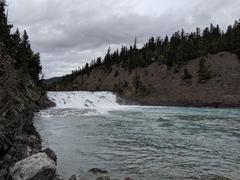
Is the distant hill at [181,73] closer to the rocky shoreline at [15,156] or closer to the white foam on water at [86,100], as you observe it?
the white foam on water at [86,100]

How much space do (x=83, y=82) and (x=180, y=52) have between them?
217ft

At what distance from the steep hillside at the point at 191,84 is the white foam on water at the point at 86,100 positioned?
981 centimetres

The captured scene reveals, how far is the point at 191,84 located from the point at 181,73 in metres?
12.5

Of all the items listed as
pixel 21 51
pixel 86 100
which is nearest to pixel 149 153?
pixel 21 51

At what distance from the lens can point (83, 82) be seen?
18275 centimetres

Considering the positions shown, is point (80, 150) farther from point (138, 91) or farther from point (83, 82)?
point (83, 82)

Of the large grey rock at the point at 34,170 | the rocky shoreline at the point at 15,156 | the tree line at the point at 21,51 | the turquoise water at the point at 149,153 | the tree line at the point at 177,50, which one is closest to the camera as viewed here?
the large grey rock at the point at 34,170

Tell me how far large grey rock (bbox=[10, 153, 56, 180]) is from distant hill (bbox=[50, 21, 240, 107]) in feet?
268

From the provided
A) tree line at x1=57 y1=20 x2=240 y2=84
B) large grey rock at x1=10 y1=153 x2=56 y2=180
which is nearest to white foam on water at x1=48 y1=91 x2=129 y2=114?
tree line at x1=57 y1=20 x2=240 y2=84

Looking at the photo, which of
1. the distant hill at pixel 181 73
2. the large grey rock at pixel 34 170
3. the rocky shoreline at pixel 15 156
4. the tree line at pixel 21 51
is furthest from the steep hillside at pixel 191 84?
the large grey rock at pixel 34 170

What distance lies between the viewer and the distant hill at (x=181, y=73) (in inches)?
3999

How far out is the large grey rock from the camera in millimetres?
12901

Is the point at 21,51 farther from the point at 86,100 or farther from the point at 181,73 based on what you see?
the point at 181,73

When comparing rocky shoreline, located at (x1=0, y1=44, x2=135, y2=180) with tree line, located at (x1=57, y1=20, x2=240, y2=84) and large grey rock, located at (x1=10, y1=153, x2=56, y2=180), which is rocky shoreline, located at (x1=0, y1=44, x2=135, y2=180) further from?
tree line, located at (x1=57, y1=20, x2=240, y2=84)
